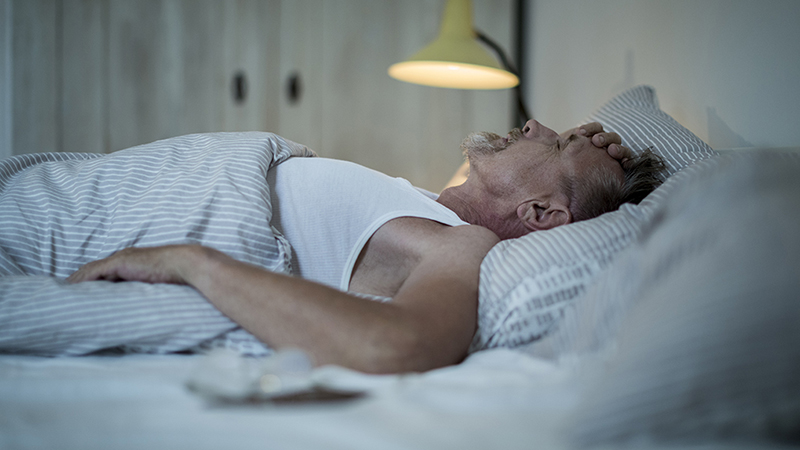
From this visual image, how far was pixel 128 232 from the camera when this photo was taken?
2.75 ft

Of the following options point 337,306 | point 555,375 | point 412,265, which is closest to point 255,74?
point 412,265

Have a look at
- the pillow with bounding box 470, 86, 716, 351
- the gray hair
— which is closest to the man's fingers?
the gray hair

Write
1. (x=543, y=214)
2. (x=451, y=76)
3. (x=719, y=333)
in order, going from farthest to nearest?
(x=451, y=76)
(x=543, y=214)
(x=719, y=333)

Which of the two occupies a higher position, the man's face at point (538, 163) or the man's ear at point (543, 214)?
the man's face at point (538, 163)

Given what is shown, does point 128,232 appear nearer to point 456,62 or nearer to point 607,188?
point 607,188

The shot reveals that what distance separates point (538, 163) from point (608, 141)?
0.56 feet

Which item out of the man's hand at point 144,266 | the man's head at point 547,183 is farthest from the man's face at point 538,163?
the man's hand at point 144,266

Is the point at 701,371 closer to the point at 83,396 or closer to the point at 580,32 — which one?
the point at 83,396

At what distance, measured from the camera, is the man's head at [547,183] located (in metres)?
1.05

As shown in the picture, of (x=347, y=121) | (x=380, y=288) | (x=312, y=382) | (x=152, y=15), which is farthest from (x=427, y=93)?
(x=312, y=382)

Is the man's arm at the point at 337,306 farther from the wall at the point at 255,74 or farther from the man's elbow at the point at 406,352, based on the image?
the wall at the point at 255,74

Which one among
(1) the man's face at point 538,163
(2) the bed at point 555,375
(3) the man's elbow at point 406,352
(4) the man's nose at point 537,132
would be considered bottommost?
(3) the man's elbow at point 406,352

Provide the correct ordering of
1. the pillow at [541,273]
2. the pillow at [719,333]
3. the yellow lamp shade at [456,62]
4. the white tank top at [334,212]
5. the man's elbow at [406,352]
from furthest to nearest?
the yellow lamp shade at [456,62] < the white tank top at [334,212] < the pillow at [541,273] < the man's elbow at [406,352] < the pillow at [719,333]

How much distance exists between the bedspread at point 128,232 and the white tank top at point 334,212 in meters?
0.09
